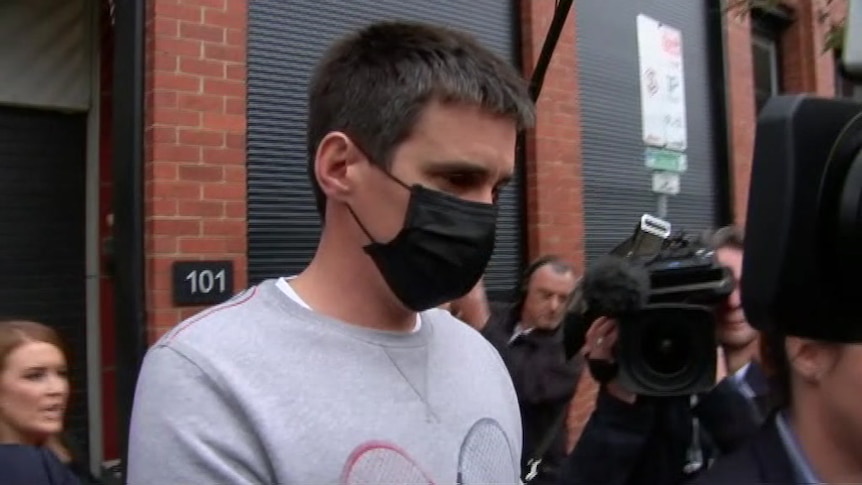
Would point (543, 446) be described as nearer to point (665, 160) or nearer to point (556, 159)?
point (556, 159)

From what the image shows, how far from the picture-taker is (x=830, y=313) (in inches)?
50.6

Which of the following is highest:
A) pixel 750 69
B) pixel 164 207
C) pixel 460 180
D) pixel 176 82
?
pixel 750 69

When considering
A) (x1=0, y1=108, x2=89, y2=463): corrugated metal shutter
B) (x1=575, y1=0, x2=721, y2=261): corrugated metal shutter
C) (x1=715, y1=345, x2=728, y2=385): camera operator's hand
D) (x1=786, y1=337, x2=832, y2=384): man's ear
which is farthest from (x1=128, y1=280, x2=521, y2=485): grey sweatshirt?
(x1=575, y1=0, x2=721, y2=261): corrugated metal shutter

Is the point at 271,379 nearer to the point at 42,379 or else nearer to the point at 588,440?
the point at 588,440

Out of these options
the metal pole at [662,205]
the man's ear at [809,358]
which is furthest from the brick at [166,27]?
the metal pole at [662,205]

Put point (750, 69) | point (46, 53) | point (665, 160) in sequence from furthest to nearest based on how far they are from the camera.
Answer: point (750, 69), point (665, 160), point (46, 53)

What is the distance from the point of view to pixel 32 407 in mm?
2920

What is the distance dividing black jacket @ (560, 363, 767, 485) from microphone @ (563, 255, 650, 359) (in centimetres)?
19

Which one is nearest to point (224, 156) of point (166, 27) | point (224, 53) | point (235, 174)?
point (235, 174)

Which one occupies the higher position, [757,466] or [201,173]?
[201,173]

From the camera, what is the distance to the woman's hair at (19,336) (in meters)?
3.00

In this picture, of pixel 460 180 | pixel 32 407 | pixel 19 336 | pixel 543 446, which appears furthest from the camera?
pixel 543 446

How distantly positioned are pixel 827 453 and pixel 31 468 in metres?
2.34

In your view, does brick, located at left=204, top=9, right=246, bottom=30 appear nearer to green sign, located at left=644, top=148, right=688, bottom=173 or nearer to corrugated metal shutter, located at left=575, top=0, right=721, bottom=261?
corrugated metal shutter, located at left=575, top=0, right=721, bottom=261
